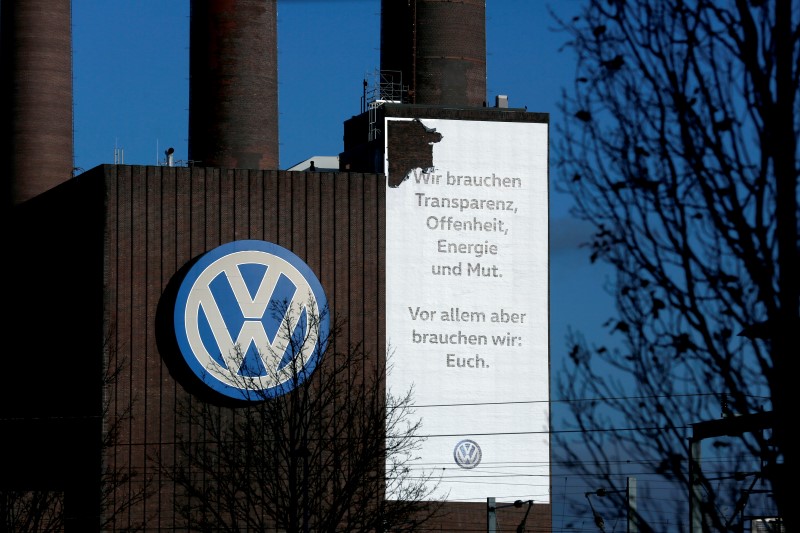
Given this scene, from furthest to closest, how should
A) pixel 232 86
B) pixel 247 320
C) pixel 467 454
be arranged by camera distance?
pixel 232 86, pixel 467 454, pixel 247 320

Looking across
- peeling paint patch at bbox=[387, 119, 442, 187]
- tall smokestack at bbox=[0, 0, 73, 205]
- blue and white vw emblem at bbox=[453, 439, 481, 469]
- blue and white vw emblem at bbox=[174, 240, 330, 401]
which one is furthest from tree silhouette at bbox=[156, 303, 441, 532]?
tall smokestack at bbox=[0, 0, 73, 205]

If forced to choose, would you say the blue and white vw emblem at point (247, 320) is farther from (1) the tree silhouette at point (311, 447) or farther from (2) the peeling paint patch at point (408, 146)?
(2) the peeling paint patch at point (408, 146)

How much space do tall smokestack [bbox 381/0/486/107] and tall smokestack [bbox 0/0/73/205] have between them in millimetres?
14687

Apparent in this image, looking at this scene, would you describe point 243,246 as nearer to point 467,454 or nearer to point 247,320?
point 247,320

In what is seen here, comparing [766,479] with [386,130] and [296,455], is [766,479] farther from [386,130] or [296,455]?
[386,130]

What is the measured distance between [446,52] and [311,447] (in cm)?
2213

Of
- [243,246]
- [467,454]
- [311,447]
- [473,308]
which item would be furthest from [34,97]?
[467,454]

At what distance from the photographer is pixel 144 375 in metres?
52.0

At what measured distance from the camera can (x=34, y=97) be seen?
66.6 m

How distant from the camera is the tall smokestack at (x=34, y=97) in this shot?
217ft

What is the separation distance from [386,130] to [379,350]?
799cm

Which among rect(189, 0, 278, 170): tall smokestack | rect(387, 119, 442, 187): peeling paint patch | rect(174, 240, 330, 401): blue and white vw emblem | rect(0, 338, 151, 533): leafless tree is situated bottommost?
rect(0, 338, 151, 533): leafless tree

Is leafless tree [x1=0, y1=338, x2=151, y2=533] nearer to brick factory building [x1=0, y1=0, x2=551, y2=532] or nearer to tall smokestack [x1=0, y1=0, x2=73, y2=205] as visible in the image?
brick factory building [x1=0, y1=0, x2=551, y2=532]

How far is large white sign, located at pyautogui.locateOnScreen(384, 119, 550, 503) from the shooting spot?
55.5 m
